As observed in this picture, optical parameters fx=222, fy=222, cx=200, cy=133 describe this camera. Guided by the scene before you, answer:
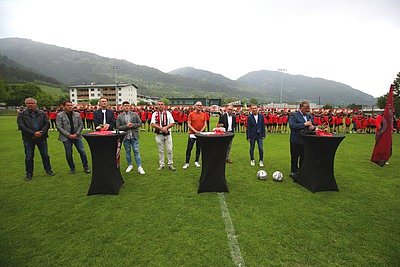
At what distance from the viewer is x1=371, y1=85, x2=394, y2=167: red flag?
7535 mm

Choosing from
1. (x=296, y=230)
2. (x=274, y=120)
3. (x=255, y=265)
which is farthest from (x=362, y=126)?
(x=255, y=265)

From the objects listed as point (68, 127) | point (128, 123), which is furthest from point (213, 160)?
point (68, 127)

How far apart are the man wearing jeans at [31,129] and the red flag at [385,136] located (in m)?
10.7

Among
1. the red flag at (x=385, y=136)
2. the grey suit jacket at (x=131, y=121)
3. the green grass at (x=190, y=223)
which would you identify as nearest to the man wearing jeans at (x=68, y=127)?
the green grass at (x=190, y=223)

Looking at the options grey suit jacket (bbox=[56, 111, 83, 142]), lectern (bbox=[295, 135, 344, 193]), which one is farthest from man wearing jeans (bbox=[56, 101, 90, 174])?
lectern (bbox=[295, 135, 344, 193])

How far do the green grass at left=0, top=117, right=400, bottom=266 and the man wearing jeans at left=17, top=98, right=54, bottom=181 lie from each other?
24.1 inches

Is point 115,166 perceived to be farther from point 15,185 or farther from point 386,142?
point 386,142

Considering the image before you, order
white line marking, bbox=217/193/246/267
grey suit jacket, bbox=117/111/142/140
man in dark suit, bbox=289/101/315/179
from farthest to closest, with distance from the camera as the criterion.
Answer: grey suit jacket, bbox=117/111/142/140, man in dark suit, bbox=289/101/315/179, white line marking, bbox=217/193/246/267

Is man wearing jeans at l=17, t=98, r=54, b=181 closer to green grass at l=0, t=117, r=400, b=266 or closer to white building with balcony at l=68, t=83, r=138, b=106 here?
green grass at l=0, t=117, r=400, b=266

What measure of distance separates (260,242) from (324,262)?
813 millimetres

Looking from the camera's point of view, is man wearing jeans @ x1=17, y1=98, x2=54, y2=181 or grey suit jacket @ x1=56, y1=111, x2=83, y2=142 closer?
man wearing jeans @ x1=17, y1=98, x2=54, y2=181

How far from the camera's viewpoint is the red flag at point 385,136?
297 inches

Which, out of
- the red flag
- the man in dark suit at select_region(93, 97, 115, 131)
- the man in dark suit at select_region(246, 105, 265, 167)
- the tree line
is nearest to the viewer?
the man in dark suit at select_region(93, 97, 115, 131)

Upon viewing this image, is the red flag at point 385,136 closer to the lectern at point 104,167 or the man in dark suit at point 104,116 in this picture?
the lectern at point 104,167
